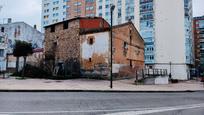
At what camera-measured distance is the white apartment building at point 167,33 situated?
60269mm

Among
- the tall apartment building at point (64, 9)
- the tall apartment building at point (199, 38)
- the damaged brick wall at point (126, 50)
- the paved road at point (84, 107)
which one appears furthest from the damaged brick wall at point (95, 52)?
the tall apartment building at point (199, 38)

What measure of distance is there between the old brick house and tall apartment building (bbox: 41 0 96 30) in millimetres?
43196

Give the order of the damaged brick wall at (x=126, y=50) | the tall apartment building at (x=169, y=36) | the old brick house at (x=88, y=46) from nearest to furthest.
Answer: the old brick house at (x=88, y=46), the damaged brick wall at (x=126, y=50), the tall apartment building at (x=169, y=36)

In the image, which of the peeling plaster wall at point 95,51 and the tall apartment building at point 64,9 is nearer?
the peeling plaster wall at point 95,51

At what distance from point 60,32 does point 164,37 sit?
118 ft

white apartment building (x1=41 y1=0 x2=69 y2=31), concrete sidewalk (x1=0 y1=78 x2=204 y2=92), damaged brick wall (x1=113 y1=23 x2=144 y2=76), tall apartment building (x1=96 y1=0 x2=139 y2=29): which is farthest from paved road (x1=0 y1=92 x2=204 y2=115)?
white apartment building (x1=41 y1=0 x2=69 y2=31)

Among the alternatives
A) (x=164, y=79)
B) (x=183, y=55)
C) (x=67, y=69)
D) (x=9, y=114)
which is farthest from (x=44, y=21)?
(x=9, y=114)

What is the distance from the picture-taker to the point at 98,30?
2927 centimetres

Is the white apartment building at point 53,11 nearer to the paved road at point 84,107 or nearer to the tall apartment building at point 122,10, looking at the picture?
the tall apartment building at point 122,10

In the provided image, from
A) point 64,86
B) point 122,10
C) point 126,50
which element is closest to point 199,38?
point 122,10

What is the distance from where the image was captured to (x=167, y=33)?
62406 millimetres

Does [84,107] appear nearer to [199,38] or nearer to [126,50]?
[126,50]

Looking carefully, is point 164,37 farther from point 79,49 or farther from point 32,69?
point 32,69

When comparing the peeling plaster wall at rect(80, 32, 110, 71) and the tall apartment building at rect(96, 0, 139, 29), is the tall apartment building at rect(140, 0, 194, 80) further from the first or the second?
the peeling plaster wall at rect(80, 32, 110, 71)
